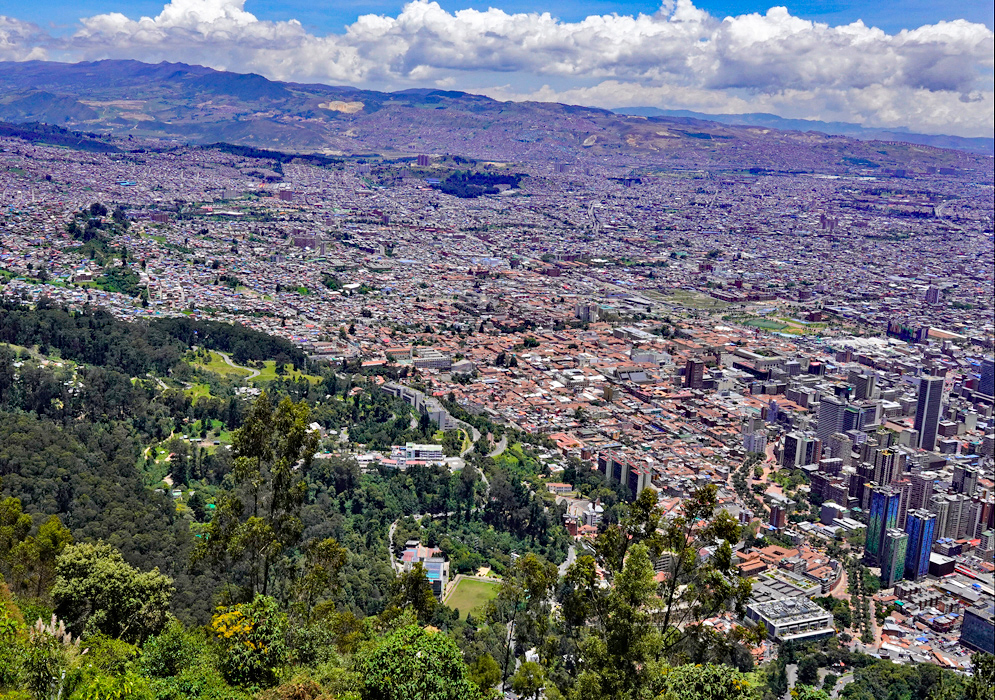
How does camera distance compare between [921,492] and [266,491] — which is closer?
[266,491]

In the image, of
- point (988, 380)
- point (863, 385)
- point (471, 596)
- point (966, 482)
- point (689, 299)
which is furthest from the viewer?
point (689, 299)

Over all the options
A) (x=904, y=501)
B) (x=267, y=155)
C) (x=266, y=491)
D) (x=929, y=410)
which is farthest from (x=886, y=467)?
(x=267, y=155)

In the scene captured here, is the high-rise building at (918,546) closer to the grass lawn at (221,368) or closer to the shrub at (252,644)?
the shrub at (252,644)

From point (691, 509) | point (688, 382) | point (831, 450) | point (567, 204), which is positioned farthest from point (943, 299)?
point (691, 509)

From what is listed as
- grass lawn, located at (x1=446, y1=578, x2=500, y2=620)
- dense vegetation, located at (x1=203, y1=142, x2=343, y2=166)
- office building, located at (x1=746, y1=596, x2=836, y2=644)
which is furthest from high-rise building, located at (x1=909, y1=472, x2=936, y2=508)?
dense vegetation, located at (x1=203, y1=142, x2=343, y2=166)

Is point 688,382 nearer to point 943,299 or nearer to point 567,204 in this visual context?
point 943,299

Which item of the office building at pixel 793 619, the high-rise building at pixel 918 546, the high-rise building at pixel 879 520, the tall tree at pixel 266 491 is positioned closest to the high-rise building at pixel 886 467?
the high-rise building at pixel 879 520

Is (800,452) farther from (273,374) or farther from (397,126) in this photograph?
(397,126)
